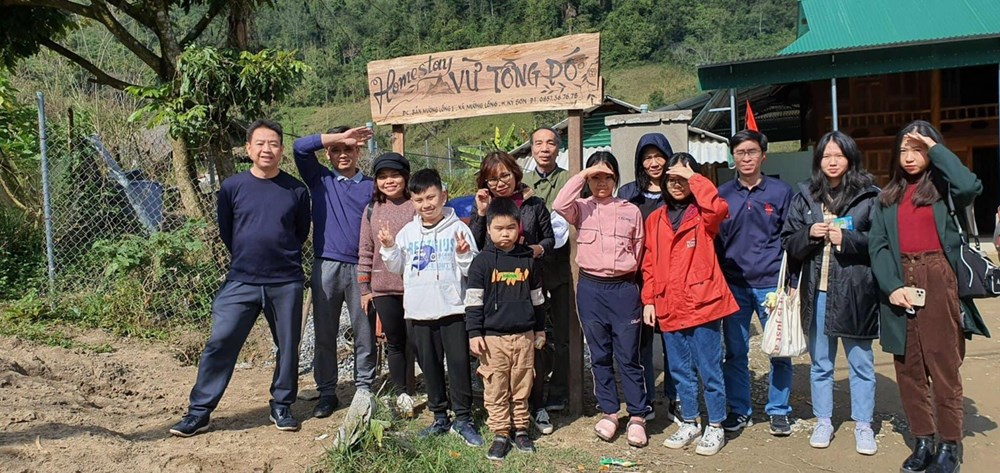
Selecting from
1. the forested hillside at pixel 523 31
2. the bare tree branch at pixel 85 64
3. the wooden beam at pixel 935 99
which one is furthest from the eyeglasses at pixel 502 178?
the forested hillside at pixel 523 31

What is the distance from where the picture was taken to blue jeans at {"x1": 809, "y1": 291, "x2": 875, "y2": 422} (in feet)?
11.8

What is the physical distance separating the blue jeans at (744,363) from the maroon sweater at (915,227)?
69 centimetres

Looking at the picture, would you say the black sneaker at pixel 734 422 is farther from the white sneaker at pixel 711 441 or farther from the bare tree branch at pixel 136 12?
the bare tree branch at pixel 136 12

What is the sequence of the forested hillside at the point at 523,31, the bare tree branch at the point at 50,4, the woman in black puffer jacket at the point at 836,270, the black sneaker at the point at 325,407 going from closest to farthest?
the woman in black puffer jacket at the point at 836,270, the black sneaker at the point at 325,407, the bare tree branch at the point at 50,4, the forested hillside at the point at 523,31

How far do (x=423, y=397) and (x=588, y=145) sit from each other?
11.4 m

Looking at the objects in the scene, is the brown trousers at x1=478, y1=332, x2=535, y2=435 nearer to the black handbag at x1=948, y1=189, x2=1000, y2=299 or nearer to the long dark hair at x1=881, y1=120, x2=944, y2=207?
the long dark hair at x1=881, y1=120, x2=944, y2=207

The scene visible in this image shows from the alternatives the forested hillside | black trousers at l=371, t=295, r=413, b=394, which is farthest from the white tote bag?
the forested hillside

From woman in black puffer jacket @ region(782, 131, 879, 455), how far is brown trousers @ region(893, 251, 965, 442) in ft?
0.69

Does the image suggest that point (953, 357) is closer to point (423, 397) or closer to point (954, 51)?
point (423, 397)

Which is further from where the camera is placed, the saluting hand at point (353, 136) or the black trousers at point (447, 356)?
the saluting hand at point (353, 136)

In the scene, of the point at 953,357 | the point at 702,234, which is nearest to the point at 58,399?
the point at 702,234

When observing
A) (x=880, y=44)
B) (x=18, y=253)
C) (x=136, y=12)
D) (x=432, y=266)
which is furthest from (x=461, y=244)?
(x=880, y=44)

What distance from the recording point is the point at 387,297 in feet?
13.0

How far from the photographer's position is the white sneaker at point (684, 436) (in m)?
3.75
